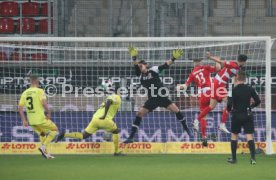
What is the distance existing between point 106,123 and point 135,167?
3189 millimetres

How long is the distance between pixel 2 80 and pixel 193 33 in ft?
20.5

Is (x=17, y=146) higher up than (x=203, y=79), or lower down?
lower down

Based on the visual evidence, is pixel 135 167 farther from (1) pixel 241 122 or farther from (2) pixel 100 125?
(2) pixel 100 125

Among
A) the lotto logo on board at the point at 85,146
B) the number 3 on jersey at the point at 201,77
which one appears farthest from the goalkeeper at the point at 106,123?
the number 3 on jersey at the point at 201,77

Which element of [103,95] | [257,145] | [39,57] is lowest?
[257,145]

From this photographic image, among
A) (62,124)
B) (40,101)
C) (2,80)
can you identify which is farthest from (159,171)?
(2,80)

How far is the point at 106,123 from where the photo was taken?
17125 mm

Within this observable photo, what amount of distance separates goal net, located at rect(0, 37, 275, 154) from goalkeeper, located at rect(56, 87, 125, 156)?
91cm

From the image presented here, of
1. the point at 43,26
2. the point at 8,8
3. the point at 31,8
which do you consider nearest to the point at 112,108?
the point at 43,26

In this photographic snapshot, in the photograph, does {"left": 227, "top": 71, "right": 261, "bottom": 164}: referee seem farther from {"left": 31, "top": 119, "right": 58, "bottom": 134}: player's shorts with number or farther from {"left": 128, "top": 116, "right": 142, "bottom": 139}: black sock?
{"left": 31, "top": 119, "right": 58, "bottom": 134}: player's shorts with number

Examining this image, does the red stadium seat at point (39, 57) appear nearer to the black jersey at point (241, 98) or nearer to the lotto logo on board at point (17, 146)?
the lotto logo on board at point (17, 146)

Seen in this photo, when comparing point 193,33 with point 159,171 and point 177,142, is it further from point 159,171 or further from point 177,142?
point 159,171

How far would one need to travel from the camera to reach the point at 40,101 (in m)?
16.6

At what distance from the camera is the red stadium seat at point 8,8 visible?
24422mm
